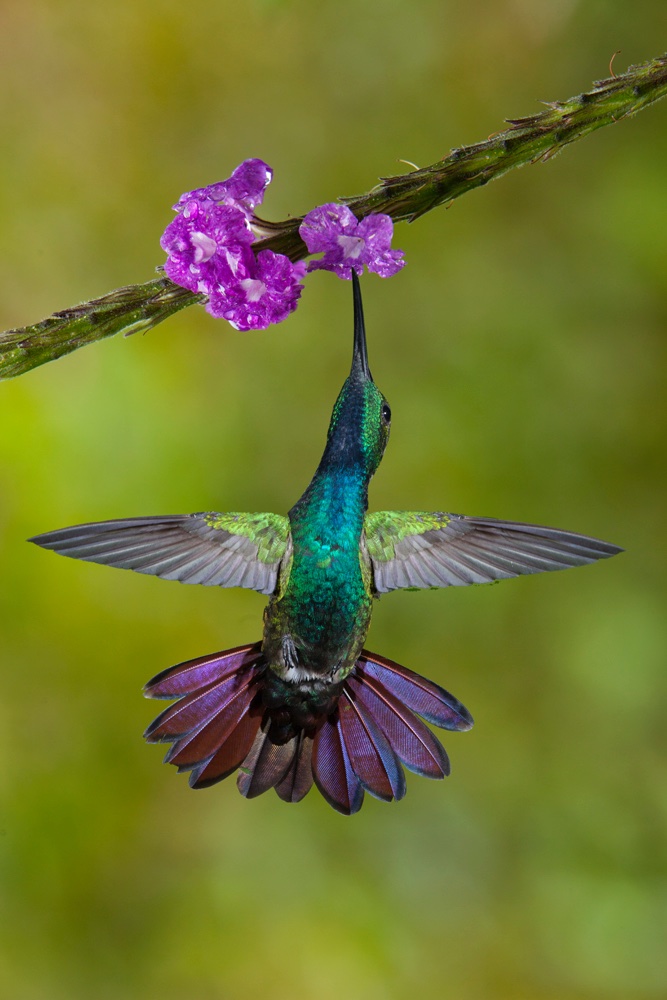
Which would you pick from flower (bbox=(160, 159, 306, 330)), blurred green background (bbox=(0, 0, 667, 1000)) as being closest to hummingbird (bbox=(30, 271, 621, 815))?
flower (bbox=(160, 159, 306, 330))

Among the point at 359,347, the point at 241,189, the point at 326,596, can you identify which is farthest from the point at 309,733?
the point at 241,189

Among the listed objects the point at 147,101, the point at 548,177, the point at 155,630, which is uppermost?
the point at 548,177

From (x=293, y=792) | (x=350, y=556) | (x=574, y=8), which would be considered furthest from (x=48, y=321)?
(x=574, y=8)

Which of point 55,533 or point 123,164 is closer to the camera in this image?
point 55,533

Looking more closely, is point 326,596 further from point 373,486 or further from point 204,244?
point 373,486

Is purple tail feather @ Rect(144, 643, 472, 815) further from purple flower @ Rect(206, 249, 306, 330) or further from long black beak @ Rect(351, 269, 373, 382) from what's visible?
purple flower @ Rect(206, 249, 306, 330)

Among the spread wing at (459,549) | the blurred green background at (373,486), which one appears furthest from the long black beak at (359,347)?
the blurred green background at (373,486)

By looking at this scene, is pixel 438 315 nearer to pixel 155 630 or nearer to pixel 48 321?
pixel 155 630

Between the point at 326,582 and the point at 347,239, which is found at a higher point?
the point at 347,239
